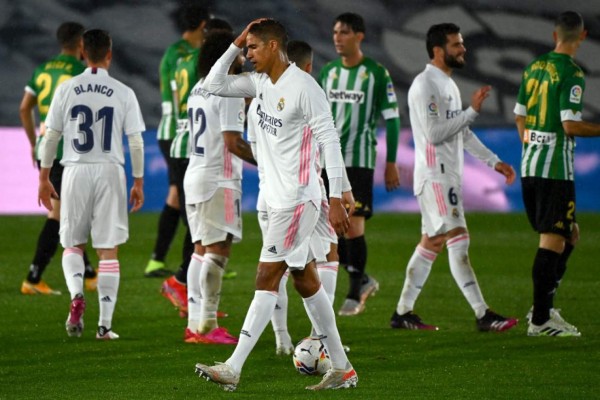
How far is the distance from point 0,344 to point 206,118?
1835mm

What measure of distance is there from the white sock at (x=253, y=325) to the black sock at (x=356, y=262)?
3.06 metres

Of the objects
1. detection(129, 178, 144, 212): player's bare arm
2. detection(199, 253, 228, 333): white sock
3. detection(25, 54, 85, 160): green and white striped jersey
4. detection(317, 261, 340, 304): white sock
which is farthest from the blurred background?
detection(317, 261, 340, 304): white sock

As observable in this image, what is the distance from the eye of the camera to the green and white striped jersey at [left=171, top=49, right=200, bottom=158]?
29.6 ft

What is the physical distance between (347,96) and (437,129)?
3.82 feet

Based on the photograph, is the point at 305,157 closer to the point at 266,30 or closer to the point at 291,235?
the point at 291,235

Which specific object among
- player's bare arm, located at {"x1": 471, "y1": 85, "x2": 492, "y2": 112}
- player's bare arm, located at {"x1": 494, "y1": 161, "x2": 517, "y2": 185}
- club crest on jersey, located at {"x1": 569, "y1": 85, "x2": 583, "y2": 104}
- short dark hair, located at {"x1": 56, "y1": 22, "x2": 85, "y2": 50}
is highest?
short dark hair, located at {"x1": 56, "y1": 22, "x2": 85, "y2": 50}

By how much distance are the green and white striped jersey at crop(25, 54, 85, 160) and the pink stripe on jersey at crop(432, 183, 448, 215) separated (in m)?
3.20

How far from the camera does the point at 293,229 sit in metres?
5.77

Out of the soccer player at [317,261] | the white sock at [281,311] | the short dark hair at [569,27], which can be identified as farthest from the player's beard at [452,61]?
the white sock at [281,311]

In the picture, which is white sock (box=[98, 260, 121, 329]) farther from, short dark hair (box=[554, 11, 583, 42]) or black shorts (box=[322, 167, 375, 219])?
short dark hair (box=[554, 11, 583, 42])

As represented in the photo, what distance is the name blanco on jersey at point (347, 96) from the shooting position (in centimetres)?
884

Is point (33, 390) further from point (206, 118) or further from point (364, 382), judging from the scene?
point (206, 118)

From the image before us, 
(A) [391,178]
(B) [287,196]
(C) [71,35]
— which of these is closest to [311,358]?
(B) [287,196]

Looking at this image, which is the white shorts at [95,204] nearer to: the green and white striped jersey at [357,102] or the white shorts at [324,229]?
the white shorts at [324,229]
